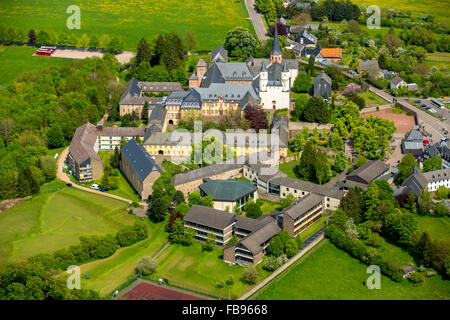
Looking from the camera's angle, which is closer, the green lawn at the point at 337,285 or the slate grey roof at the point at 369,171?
the green lawn at the point at 337,285

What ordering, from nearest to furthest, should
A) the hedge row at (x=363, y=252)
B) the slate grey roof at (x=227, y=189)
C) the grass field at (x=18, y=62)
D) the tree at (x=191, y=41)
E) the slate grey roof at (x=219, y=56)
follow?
the hedge row at (x=363, y=252) → the slate grey roof at (x=227, y=189) → the slate grey roof at (x=219, y=56) → the grass field at (x=18, y=62) → the tree at (x=191, y=41)

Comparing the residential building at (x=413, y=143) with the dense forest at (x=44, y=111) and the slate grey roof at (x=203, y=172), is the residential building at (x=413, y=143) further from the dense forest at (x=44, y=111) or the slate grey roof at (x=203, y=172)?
the dense forest at (x=44, y=111)

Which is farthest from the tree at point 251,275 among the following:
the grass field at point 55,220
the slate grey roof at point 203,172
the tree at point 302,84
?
the tree at point 302,84

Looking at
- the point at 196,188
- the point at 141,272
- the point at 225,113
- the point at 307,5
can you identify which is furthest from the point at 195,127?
the point at 307,5

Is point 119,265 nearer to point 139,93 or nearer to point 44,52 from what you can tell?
point 139,93

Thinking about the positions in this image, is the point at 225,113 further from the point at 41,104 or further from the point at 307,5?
the point at 307,5
